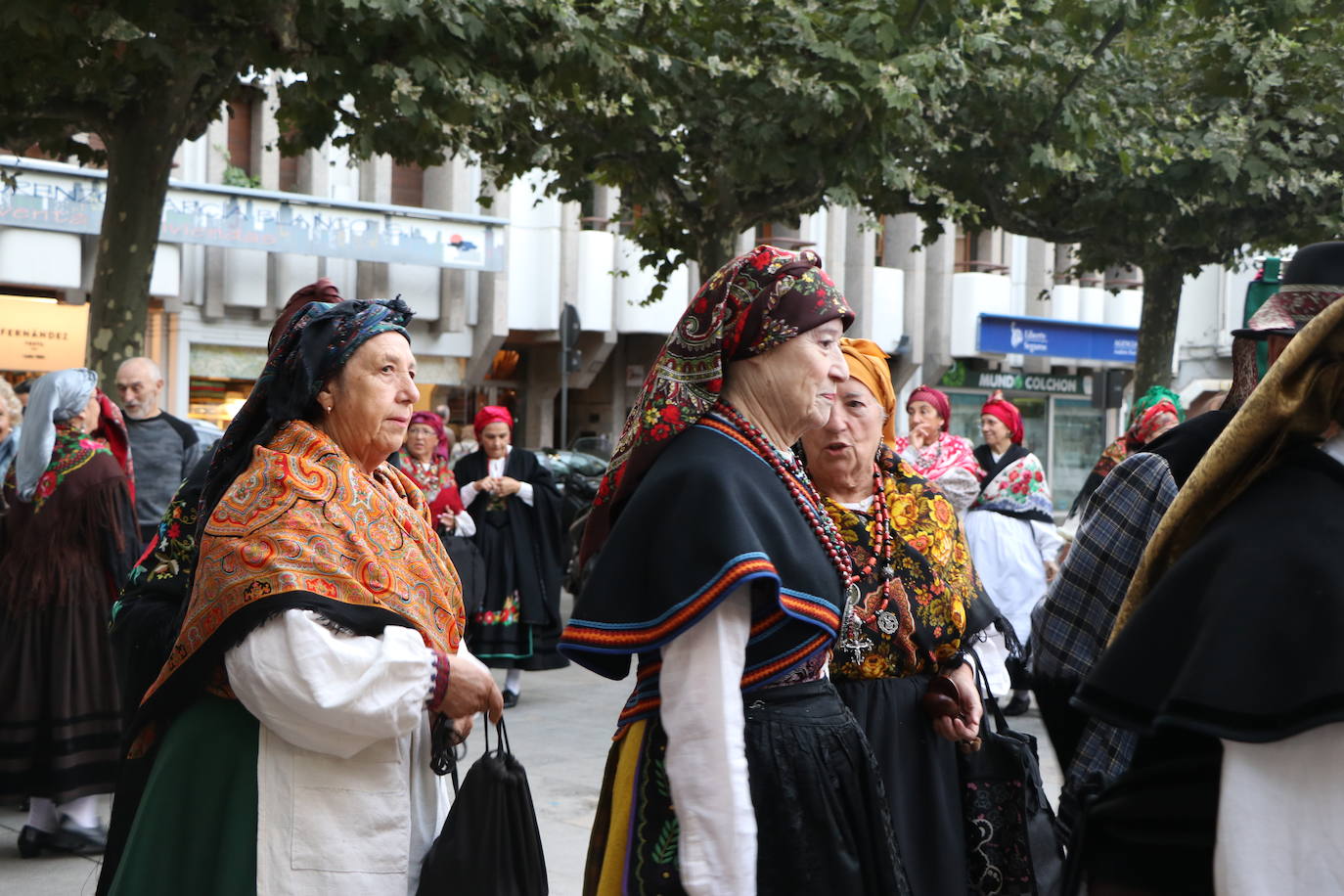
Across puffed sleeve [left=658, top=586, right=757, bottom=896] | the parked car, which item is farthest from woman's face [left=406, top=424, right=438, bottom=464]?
puffed sleeve [left=658, top=586, right=757, bottom=896]

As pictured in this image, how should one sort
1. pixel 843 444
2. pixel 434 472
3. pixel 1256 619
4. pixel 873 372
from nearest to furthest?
1. pixel 1256 619
2. pixel 843 444
3. pixel 873 372
4. pixel 434 472

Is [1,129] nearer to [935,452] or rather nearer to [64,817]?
[64,817]

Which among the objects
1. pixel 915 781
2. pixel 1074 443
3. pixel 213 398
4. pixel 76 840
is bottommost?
pixel 76 840

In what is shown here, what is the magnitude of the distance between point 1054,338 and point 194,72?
24180 millimetres

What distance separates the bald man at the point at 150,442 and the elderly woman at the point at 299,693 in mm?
4296

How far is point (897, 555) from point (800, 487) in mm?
770

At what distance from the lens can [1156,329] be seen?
1545 cm

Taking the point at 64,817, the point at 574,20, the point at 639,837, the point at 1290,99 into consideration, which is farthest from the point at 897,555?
the point at 1290,99

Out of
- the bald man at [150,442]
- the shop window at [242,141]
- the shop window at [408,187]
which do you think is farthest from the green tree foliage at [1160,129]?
the shop window at [242,141]

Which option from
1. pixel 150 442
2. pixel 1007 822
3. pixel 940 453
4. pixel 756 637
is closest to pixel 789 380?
pixel 756 637

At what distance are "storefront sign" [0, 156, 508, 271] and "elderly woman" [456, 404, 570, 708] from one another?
1067 cm

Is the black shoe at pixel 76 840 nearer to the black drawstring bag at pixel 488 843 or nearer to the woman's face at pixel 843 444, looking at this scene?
the black drawstring bag at pixel 488 843

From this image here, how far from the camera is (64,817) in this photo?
5824 millimetres

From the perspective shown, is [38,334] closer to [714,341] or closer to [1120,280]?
[714,341]
